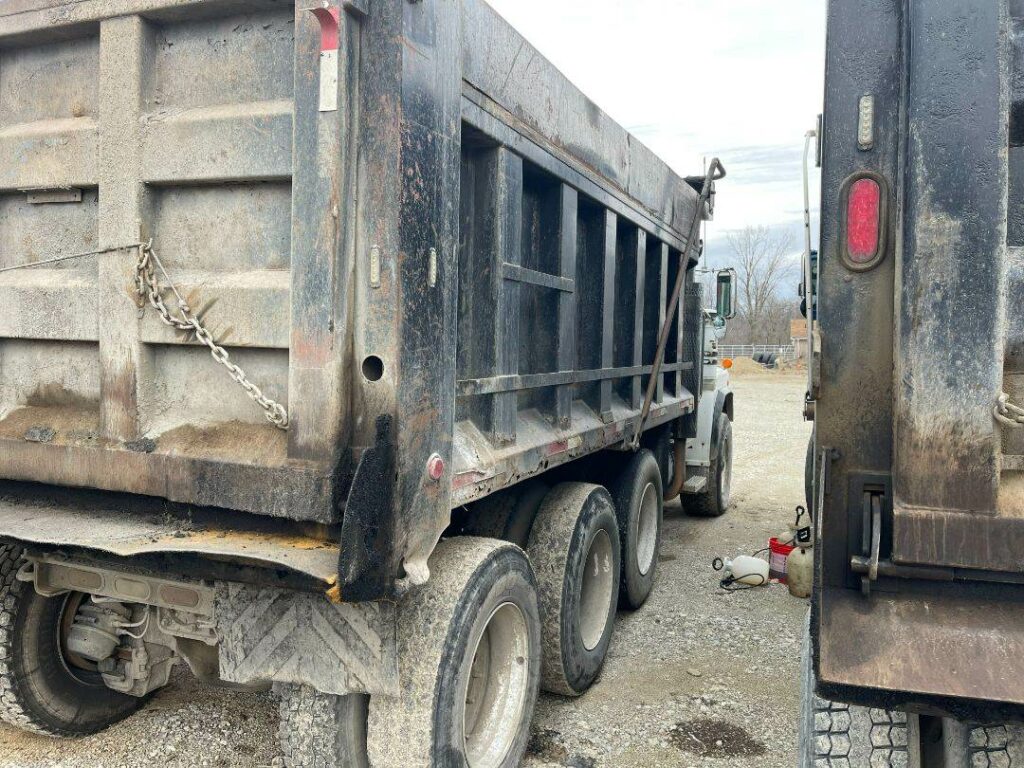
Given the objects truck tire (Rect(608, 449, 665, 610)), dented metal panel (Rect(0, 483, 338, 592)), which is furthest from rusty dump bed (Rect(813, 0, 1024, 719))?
truck tire (Rect(608, 449, 665, 610))

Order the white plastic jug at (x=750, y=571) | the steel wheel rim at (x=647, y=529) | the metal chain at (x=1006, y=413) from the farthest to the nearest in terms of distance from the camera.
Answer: the white plastic jug at (x=750, y=571) → the steel wheel rim at (x=647, y=529) → the metal chain at (x=1006, y=413)

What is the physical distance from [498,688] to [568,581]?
2.52 feet

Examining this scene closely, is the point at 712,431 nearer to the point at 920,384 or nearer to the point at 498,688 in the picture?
the point at 498,688

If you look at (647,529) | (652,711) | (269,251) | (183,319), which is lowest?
(652,711)

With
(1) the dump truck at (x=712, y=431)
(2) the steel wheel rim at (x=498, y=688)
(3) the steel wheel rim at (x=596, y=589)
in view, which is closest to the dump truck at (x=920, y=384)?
(2) the steel wheel rim at (x=498, y=688)

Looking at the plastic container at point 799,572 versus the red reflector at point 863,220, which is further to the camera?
the plastic container at point 799,572

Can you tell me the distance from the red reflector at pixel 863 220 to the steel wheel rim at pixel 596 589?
2.47 meters

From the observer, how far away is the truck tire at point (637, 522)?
16.6 ft

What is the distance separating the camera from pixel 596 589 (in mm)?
4469

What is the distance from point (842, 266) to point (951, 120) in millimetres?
408

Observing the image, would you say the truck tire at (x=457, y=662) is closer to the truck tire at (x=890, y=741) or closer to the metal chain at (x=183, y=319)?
the metal chain at (x=183, y=319)

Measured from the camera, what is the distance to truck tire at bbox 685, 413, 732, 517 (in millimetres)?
7876

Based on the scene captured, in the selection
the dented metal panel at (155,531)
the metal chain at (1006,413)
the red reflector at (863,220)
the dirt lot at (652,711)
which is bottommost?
the dirt lot at (652,711)

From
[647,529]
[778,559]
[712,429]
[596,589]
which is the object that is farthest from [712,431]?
[596,589]
